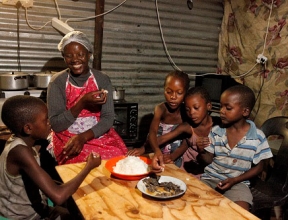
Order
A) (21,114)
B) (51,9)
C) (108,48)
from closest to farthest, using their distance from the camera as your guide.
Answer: (21,114) < (51,9) < (108,48)

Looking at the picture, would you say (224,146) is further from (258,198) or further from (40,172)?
(40,172)

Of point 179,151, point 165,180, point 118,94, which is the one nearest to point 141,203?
point 165,180

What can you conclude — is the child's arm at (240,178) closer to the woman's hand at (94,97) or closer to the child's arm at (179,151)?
the child's arm at (179,151)

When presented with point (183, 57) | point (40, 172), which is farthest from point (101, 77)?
point (183, 57)

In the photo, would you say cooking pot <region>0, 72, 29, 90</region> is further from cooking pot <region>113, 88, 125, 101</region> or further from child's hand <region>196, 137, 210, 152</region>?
child's hand <region>196, 137, 210, 152</region>

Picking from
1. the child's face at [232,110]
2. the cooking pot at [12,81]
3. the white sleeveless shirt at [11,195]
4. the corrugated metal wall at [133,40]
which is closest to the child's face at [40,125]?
the white sleeveless shirt at [11,195]

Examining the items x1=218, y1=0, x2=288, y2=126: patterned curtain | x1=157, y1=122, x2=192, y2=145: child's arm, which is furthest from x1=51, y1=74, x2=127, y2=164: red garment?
x1=218, y1=0, x2=288, y2=126: patterned curtain

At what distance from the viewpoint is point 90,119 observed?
3.14 m

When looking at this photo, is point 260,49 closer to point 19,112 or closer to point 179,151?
point 179,151

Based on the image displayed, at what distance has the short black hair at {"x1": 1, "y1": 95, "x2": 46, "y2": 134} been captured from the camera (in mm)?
1956

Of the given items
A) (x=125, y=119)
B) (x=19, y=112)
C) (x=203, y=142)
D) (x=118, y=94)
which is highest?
(x=19, y=112)

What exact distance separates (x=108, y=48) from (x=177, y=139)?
2415 millimetres

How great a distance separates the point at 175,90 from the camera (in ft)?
10.2

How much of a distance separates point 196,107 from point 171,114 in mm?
448
